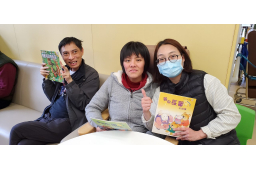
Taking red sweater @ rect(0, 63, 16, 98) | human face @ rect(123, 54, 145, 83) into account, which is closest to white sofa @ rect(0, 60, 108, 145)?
red sweater @ rect(0, 63, 16, 98)

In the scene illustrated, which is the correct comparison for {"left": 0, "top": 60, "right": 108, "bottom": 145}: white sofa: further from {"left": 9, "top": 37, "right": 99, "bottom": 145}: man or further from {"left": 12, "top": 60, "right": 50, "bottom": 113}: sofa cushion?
{"left": 9, "top": 37, "right": 99, "bottom": 145}: man

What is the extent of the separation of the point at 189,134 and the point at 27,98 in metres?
2.24

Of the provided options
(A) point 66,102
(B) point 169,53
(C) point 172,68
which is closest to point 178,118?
(C) point 172,68

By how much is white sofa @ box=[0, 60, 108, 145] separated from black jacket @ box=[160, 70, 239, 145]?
174 centimetres

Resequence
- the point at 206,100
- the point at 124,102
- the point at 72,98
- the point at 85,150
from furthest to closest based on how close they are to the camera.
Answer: the point at 72,98
the point at 124,102
the point at 206,100
the point at 85,150

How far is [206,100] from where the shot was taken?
1.22 meters

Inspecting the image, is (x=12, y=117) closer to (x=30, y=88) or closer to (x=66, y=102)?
(x=30, y=88)

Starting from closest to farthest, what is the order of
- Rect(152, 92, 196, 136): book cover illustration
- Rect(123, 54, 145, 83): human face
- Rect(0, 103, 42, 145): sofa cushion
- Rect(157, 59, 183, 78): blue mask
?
Rect(152, 92, 196, 136): book cover illustration < Rect(157, 59, 183, 78): blue mask < Rect(123, 54, 145, 83): human face < Rect(0, 103, 42, 145): sofa cushion

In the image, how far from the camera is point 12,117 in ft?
6.92

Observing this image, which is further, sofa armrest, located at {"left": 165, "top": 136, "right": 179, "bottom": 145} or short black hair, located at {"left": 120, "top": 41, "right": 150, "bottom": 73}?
Answer: short black hair, located at {"left": 120, "top": 41, "right": 150, "bottom": 73}

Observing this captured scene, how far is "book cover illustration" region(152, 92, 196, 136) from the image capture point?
109 centimetres
